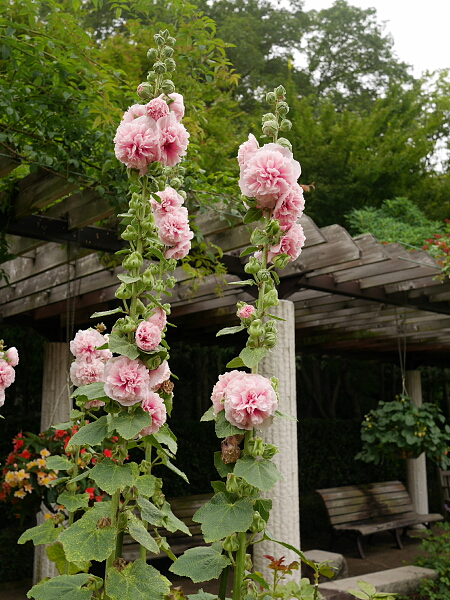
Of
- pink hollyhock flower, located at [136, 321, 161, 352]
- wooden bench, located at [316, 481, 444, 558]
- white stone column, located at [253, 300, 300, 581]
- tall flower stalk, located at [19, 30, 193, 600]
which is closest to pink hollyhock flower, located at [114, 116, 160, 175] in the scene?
tall flower stalk, located at [19, 30, 193, 600]

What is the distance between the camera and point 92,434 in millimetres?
1232

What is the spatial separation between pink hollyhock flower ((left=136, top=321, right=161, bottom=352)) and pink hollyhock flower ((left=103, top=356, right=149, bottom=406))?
38 millimetres

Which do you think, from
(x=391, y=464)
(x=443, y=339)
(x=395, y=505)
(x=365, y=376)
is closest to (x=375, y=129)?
(x=365, y=376)

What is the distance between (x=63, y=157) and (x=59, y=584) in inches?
103

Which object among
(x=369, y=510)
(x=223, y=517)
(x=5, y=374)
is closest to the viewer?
(x=223, y=517)

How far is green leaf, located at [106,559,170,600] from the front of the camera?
43.5 inches

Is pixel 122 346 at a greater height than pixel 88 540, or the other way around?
pixel 122 346

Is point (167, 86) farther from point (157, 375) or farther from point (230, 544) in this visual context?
point (230, 544)

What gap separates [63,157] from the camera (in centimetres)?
336

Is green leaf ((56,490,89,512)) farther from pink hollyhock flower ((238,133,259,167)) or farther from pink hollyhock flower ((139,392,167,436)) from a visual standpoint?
pink hollyhock flower ((238,133,259,167))

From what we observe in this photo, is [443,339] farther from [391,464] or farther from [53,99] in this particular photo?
[53,99]

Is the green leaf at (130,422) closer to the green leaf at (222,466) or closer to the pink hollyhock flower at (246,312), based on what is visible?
the green leaf at (222,466)

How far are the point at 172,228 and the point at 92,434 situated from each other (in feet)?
1.62

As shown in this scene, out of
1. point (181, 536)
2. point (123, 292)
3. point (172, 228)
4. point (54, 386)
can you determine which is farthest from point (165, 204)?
point (181, 536)
